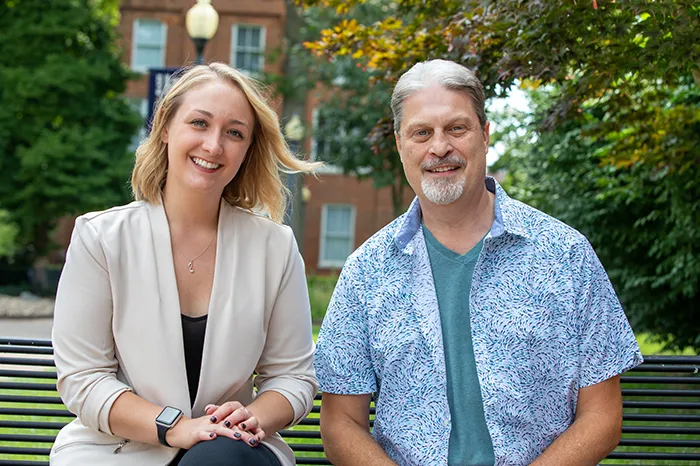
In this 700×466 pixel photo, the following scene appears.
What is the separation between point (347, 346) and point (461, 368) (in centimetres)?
40

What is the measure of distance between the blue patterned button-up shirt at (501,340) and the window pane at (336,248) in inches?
1032

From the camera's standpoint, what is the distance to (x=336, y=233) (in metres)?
29.3

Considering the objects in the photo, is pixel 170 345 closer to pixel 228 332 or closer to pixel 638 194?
pixel 228 332

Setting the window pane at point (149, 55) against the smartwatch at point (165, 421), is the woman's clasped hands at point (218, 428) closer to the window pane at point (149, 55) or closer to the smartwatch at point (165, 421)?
the smartwatch at point (165, 421)

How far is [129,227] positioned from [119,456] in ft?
2.50

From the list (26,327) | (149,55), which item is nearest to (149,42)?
(149,55)

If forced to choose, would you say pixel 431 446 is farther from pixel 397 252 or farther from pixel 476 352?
pixel 397 252

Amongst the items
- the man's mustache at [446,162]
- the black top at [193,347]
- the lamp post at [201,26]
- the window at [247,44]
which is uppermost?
the window at [247,44]

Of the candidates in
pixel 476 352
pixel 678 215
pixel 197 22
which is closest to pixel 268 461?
pixel 476 352

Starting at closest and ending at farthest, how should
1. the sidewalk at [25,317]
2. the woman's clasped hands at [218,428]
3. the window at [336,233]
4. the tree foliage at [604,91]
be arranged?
the woman's clasped hands at [218,428], the tree foliage at [604,91], the sidewalk at [25,317], the window at [336,233]

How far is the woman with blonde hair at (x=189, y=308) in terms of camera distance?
113 inches

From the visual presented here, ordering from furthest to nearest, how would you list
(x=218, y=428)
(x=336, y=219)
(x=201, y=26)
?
(x=336, y=219) < (x=201, y=26) < (x=218, y=428)

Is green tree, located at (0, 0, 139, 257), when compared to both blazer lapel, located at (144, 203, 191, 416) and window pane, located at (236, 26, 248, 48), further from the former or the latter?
blazer lapel, located at (144, 203, 191, 416)

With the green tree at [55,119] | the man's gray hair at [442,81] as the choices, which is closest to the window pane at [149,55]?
the green tree at [55,119]
